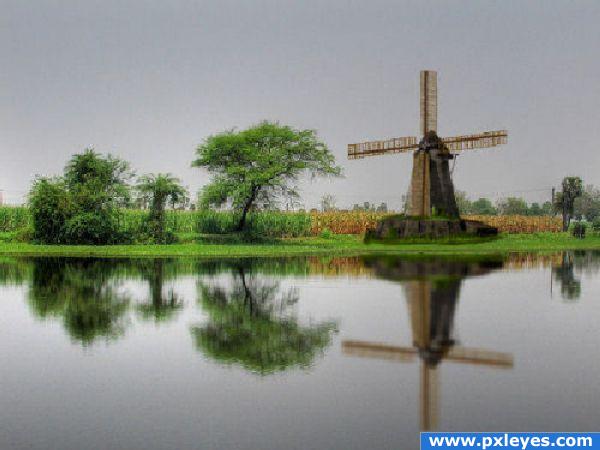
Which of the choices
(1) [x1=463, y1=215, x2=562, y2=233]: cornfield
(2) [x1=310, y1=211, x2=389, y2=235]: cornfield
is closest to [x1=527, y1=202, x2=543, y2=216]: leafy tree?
(1) [x1=463, y1=215, x2=562, y2=233]: cornfield

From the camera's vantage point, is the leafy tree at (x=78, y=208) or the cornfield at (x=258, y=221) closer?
the leafy tree at (x=78, y=208)

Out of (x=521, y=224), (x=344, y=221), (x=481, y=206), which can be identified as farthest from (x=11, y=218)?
(x=481, y=206)

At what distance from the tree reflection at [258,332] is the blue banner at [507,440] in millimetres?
3920

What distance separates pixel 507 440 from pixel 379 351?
515 cm

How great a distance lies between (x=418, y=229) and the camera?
5888 centimetres

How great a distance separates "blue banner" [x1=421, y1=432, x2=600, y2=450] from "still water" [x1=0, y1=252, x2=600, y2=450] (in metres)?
0.27

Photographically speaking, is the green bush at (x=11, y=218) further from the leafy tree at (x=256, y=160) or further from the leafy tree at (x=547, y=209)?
the leafy tree at (x=547, y=209)

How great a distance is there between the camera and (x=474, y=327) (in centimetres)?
1567

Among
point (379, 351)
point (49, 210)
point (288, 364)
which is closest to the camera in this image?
point (288, 364)

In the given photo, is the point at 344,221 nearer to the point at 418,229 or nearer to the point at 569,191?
the point at 418,229

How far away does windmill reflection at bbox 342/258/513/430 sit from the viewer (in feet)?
34.1

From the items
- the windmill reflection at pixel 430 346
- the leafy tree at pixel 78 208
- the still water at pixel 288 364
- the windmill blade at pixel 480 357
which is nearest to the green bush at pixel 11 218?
the leafy tree at pixel 78 208

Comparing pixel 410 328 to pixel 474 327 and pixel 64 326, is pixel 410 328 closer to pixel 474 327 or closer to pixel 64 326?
pixel 474 327

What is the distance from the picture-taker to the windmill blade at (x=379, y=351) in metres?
12.6
